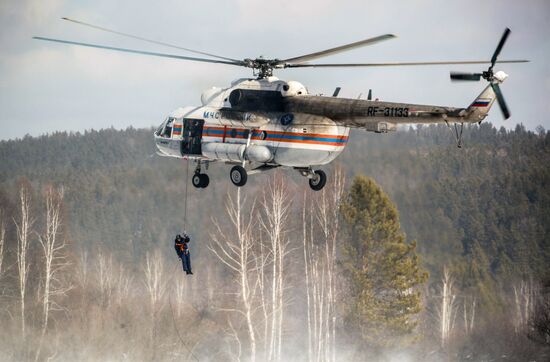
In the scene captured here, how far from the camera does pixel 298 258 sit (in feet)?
160

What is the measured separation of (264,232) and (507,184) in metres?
A: 21.5

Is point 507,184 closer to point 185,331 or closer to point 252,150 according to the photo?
point 185,331

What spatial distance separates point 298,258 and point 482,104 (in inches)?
1111

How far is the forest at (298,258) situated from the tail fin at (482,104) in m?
17.0

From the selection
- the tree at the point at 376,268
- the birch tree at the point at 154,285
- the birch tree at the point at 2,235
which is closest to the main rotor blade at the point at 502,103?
the tree at the point at 376,268

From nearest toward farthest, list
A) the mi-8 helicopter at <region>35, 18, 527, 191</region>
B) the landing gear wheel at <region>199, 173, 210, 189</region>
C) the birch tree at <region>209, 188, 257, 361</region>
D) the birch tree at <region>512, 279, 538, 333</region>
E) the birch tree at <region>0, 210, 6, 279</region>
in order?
the mi-8 helicopter at <region>35, 18, 527, 191</region>
the landing gear wheel at <region>199, 173, 210, 189</region>
the birch tree at <region>209, 188, 257, 361</region>
the birch tree at <region>0, 210, 6, 279</region>
the birch tree at <region>512, 279, 538, 333</region>

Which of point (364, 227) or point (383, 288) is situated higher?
point (364, 227)

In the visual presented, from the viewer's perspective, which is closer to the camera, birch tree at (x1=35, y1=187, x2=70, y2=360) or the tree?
the tree

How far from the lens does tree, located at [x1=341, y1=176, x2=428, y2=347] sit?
44.4 metres

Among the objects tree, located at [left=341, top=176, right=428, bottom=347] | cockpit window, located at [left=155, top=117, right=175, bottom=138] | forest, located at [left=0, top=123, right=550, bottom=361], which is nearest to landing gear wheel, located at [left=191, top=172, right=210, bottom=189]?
cockpit window, located at [left=155, top=117, right=175, bottom=138]

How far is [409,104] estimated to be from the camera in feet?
74.2

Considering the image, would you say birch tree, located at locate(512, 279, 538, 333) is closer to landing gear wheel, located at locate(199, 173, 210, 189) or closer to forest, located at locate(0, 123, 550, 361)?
forest, located at locate(0, 123, 550, 361)

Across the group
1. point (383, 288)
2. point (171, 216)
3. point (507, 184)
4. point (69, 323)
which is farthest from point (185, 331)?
point (507, 184)

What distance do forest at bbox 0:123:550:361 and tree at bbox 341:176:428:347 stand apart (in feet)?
0.26
